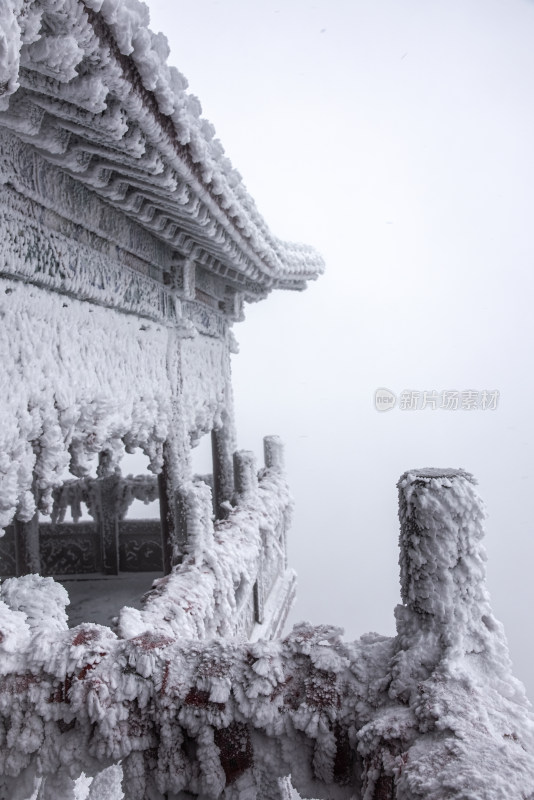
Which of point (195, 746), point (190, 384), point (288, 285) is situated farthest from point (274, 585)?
point (195, 746)

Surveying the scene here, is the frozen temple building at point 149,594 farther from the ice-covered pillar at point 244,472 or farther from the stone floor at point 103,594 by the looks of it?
the stone floor at point 103,594

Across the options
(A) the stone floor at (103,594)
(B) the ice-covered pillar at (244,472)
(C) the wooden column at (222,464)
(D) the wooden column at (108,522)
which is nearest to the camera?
(B) the ice-covered pillar at (244,472)

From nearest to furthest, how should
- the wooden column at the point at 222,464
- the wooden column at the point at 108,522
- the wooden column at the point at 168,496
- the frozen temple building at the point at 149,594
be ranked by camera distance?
the frozen temple building at the point at 149,594, the wooden column at the point at 168,496, the wooden column at the point at 222,464, the wooden column at the point at 108,522

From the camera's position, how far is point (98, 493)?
7.84 m

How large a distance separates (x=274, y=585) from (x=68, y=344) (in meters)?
4.40

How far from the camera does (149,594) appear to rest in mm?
2852

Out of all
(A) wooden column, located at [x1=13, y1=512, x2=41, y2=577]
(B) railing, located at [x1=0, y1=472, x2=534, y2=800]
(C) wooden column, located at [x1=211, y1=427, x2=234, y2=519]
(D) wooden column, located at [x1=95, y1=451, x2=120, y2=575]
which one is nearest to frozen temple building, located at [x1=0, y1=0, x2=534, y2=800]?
(B) railing, located at [x1=0, y1=472, x2=534, y2=800]

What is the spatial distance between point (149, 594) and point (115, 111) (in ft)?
6.71

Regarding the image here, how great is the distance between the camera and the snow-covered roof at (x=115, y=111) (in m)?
1.37

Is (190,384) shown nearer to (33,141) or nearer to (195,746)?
(33,141)

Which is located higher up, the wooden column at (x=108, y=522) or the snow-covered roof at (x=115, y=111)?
the snow-covered roof at (x=115, y=111)

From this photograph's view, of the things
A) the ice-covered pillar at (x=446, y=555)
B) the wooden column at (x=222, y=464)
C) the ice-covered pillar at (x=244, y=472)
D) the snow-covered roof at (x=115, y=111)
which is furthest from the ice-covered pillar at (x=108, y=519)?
the ice-covered pillar at (x=446, y=555)

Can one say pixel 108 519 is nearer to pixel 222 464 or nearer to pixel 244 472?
pixel 222 464

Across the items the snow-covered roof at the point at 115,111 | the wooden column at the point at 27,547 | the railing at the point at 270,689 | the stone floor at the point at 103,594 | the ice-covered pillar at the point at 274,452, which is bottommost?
the stone floor at the point at 103,594
